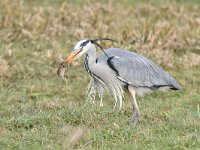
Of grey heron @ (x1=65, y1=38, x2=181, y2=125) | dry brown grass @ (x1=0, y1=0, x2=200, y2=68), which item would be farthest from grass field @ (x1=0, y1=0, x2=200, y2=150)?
grey heron @ (x1=65, y1=38, x2=181, y2=125)

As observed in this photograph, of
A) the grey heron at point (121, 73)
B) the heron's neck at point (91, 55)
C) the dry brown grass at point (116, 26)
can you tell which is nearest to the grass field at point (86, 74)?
the dry brown grass at point (116, 26)

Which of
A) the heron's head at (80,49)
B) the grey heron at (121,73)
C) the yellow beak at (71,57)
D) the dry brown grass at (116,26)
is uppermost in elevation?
the dry brown grass at (116,26)

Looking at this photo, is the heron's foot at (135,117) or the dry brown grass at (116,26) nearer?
the heron's foot at (135,117)

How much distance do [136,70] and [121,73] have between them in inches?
7.7

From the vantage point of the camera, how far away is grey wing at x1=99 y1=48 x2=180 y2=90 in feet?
21.7

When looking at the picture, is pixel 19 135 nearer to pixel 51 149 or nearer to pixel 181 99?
pixel 51 149

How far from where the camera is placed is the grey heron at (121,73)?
6.51 meters

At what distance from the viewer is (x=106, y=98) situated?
7.97 meters

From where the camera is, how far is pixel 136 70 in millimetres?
6699

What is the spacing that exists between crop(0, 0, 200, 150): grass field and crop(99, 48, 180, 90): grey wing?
1.13 ft

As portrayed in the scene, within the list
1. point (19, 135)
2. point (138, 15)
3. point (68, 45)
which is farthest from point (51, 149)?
point (138, 15)

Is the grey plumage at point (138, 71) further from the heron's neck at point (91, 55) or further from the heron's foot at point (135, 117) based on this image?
the heron's foot at point (135, 117)

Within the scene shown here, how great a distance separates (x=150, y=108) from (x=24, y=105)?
155cm

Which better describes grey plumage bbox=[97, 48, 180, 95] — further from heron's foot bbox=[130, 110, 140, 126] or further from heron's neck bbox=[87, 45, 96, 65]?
heron's foot bbox=[130, 110, 140, 126]
